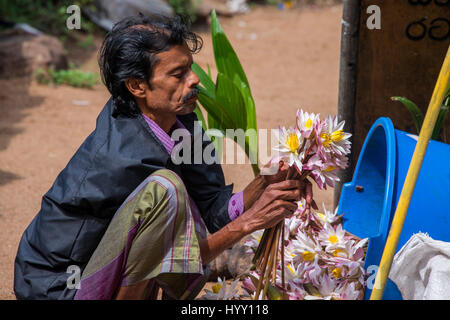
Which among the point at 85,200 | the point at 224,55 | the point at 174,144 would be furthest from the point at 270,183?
the point at 224,55

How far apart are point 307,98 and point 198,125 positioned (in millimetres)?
3206

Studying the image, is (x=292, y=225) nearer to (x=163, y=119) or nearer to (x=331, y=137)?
(x=331, y=137)

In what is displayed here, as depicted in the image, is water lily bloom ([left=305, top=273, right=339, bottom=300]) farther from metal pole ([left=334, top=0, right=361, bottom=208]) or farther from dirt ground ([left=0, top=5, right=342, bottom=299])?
dirt ground ([left=0, top=5, right=342, bottom=299])

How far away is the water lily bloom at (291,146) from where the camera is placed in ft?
6.19

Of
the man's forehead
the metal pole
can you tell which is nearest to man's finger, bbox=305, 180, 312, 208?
the man's forehead

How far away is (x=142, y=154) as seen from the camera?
191cm

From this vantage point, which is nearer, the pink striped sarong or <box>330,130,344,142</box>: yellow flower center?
the pink striped sarong

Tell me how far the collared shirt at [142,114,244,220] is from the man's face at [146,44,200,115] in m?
0.06

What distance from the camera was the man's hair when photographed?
1.92 metres

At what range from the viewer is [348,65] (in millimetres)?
3008

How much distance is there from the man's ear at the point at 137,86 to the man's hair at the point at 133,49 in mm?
17

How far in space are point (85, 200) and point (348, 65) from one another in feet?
5.62
